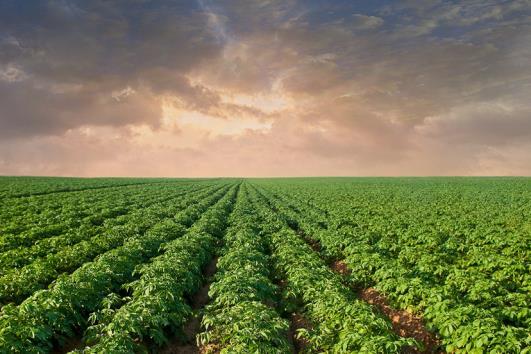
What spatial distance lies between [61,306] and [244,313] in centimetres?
442

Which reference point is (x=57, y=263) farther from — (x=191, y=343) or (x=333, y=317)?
(x=333, y=317)

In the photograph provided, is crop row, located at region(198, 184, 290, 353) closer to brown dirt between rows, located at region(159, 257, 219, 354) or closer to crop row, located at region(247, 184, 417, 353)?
brown dirt between rows, located at region(159, 257, 219, 354)

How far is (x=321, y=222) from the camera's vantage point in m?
25.5

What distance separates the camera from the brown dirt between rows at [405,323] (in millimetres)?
9062

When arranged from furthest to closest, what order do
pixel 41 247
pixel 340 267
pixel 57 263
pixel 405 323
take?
pixel 340 267, pixel 41 247, pixel 57 263, pixel 405 323

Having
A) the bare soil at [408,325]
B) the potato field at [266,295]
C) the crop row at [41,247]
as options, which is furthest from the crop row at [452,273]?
the crop row at [41,247]

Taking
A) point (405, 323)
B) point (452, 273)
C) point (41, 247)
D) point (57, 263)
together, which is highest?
point (452, 273)

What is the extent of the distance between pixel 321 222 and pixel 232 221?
6.03 metres

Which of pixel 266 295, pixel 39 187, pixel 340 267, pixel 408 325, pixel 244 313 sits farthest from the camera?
pixel 39 187

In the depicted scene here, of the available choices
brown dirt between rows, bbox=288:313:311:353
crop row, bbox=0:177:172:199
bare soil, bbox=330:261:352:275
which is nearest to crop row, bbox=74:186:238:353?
brown dirt between rows, bbox=288:313:311:353

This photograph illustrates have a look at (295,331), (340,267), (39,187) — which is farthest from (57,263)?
(39,187)

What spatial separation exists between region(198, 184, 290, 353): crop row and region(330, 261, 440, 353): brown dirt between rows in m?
3.06

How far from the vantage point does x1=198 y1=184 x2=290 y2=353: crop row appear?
7375 mm

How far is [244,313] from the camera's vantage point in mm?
8148
